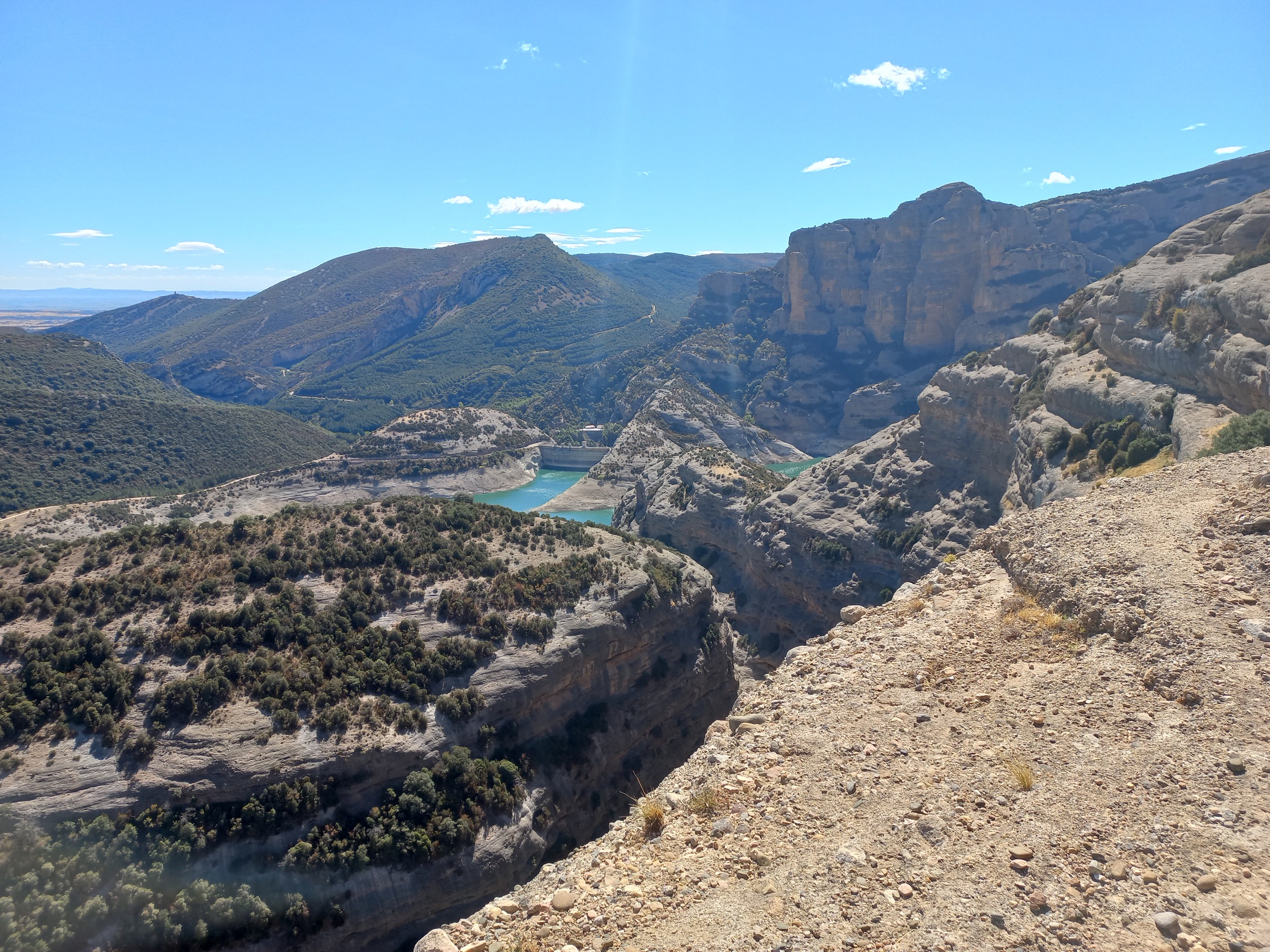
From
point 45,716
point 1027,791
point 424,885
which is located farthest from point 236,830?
point 1027,791

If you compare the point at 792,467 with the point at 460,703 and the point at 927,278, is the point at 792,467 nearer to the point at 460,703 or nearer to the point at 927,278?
the point at 927,278

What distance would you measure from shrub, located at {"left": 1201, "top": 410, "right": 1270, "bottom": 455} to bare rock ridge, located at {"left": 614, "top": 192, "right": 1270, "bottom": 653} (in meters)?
2.82

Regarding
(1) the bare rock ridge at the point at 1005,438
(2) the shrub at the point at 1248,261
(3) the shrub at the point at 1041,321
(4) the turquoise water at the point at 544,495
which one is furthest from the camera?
(4) the turquoise water at the point at 544,495

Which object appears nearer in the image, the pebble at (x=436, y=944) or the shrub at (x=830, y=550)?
the pebble at (x=436, y=944)

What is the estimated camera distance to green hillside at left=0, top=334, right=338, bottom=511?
72.2 metres

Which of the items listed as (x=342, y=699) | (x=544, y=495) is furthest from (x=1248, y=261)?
(x=544, y=495)

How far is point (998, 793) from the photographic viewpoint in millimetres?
7352

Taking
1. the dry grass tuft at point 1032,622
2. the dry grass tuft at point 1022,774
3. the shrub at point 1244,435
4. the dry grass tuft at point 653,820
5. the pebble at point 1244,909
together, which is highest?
the shrub at point 1244,435

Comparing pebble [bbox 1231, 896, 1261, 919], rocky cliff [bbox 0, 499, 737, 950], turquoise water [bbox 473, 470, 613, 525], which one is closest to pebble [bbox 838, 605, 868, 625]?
pebble [bbox 1231, 896, 1261, 919]

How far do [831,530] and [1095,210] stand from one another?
4003 inches

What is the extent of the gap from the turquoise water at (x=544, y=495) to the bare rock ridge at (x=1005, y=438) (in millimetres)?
22222

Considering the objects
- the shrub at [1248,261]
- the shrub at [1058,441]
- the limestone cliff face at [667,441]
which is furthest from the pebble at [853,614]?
the limestone cliff face at [667,441]

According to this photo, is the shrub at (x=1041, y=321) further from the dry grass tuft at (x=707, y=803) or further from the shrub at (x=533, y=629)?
the dry grass tuft at (x=707, y=803)

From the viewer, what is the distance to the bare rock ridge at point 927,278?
10175 cm
